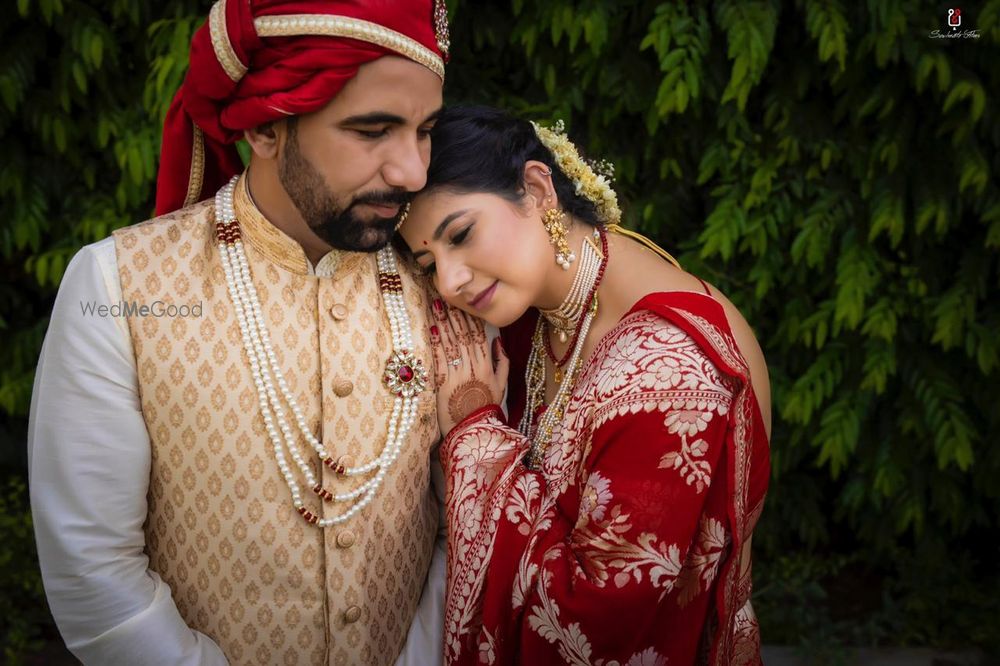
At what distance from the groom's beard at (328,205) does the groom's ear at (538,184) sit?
36 cm

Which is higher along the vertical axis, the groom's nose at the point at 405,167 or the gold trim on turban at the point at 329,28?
the gold trim on turban at the point at 329,28

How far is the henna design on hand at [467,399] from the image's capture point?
6.42 feet

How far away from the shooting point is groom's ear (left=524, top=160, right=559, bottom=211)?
6.71 feet

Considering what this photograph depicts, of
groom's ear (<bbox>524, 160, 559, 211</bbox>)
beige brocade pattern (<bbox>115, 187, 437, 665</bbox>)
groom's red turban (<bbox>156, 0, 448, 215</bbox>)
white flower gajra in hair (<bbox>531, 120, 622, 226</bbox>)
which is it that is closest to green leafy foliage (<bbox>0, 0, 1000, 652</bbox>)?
white flower gajra in hair (<bbox>531, 120, 622, 226</bbox>)

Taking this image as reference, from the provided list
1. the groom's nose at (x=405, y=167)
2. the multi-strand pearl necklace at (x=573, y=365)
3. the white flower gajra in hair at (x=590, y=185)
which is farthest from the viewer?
the white flower gajra in hair at (x=590, y=185)

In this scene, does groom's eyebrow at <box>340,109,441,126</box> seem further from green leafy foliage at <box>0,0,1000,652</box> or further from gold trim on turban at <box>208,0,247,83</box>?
green leafy foliage at <box>0,0,1000,652</box>

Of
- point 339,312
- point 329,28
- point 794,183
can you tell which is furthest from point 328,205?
point 794,183

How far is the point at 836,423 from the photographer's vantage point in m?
3.11

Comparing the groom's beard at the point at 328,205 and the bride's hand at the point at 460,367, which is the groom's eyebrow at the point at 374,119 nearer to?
the groom's beard at the point at 328,205

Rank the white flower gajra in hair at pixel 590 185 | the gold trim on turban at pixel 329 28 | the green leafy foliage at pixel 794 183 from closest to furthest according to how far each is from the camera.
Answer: the gold trim on turban at pixel 329 28 → the white flower gajra in hair at pixel 590 185 → the green leafy foliage at pixel 794 183

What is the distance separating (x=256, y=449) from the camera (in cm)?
176

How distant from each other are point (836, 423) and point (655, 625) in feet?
5.24

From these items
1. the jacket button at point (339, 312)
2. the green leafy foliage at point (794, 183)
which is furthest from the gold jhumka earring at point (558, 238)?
the green leafy foliage at point (794, 183)

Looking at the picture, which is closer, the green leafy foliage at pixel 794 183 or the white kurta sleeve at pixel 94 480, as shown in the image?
the white kurta sleeve at pixel 94 480
